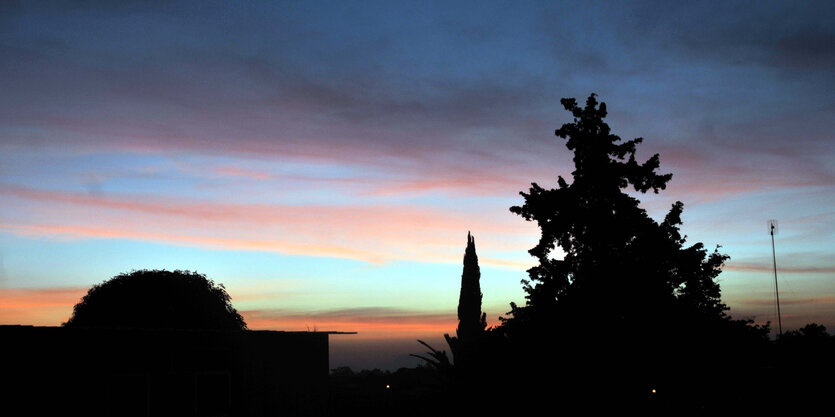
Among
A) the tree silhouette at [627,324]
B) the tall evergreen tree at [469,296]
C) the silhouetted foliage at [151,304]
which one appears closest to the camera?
the tree silhouette at [627,324]

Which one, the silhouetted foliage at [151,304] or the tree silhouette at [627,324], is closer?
the tree silhouette at [627,324]

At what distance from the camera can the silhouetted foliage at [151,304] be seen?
2195 inches

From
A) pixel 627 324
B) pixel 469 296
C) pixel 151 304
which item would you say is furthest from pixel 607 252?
pixel 151 304

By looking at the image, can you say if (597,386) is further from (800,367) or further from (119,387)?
(119,387)

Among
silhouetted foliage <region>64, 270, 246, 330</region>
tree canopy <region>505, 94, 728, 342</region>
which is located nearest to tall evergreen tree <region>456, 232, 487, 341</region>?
tree canopy <region>505, 94, 728, 342</region>

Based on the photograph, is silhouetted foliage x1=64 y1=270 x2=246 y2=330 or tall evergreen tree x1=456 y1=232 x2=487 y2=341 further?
silhouetted foliage x1=64 y1=270 x2=246 y2=330

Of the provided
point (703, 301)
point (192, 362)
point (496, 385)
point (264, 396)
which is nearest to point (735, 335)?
point (703, 301)

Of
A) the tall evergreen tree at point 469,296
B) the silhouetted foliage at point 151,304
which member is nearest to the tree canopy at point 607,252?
the tall evergreen tree at point 469,296

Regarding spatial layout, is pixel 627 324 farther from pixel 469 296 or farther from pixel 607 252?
pixel 469 296

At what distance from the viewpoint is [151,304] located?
2232 inches

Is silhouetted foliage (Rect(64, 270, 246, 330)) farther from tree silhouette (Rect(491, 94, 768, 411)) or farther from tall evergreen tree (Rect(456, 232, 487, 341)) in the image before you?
tree silhouette (Rect(491, 94, 768, 411))

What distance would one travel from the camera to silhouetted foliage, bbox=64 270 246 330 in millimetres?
55750

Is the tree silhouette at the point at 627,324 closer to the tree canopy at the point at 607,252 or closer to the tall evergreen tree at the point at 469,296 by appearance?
the tree canopy at the point at 607,252

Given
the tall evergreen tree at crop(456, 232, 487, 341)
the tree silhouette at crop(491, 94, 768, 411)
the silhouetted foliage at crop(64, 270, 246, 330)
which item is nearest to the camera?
the tree silhouette at crop(491, 94, 768, 411)
